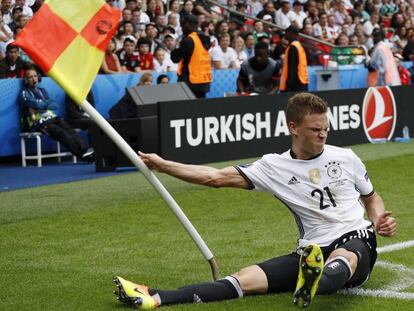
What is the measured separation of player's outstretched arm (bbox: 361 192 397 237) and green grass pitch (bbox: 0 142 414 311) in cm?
47

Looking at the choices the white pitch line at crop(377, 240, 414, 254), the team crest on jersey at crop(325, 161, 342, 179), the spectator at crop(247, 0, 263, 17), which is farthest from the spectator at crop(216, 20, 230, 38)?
the team crest on jersey at crop(325, 161, 342, 179)

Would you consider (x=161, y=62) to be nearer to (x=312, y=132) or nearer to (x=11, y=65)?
(x=11, y=65)

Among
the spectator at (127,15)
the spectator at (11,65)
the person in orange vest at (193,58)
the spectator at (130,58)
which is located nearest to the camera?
the spectator at (11,65)

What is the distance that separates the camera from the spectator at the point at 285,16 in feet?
86.7

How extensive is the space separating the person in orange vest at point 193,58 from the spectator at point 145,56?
1760 mm

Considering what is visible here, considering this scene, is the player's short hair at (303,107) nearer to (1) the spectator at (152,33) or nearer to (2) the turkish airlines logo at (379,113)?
(2) the turkish airlines logo at (379,113)

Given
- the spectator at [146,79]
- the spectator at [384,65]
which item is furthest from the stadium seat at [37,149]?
the spectator at [384,65]

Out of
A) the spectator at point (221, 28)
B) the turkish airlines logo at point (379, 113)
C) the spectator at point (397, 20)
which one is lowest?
the turkish airlines logo at point (379, 113)

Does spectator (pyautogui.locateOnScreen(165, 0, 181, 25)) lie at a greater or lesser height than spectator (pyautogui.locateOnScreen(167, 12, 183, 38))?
greater

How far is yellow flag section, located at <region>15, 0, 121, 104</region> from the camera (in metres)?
6.13

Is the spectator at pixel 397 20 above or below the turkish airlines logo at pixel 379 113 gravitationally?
above

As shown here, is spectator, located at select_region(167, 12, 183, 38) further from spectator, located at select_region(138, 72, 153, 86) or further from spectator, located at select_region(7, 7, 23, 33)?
spectator, located at select_region(138, 72, 153, 86)

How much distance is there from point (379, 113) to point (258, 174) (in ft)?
36.7

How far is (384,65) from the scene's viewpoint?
22641 millimetres
